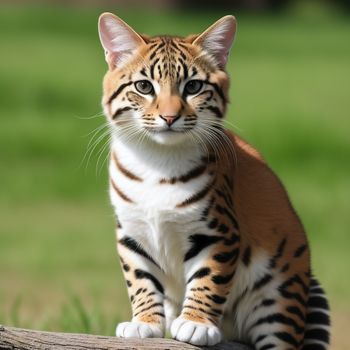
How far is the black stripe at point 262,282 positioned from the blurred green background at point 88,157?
821mm

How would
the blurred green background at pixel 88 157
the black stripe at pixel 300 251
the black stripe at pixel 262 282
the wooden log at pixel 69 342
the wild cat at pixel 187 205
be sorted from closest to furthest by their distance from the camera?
the wooden log at pixel 69 342 < the wild cat at pixel 187 205 < the black stripe at pixel 262 282 < the black stripe at pixel 300 251 < the blurred green background at pixel 88 157

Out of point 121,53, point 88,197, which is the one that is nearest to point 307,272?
point 121,53

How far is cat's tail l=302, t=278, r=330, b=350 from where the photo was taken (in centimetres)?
459

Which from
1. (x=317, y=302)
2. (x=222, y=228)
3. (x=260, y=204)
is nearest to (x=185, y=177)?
(x=222, y=228)

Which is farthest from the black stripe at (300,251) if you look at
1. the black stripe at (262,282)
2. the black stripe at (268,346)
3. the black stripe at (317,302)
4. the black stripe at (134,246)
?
the black stripe at (134,246)

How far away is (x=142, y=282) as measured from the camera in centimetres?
425

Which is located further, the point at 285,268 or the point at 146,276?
the point at 285,268

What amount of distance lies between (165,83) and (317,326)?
1.32 m

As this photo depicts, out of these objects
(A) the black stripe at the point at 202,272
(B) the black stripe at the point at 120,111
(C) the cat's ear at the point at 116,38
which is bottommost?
(A) the black stripe at the point at 202,272

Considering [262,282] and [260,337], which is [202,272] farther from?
[260,337]

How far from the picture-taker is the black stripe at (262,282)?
14.2 ft

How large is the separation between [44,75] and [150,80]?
12.6 metres

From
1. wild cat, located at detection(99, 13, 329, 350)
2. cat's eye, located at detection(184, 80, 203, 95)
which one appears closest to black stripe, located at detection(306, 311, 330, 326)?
wild cat, located at detection(99, 13, 329, 350)

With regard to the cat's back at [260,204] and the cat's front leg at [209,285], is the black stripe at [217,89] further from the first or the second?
the cat's front leg at [209,285]
